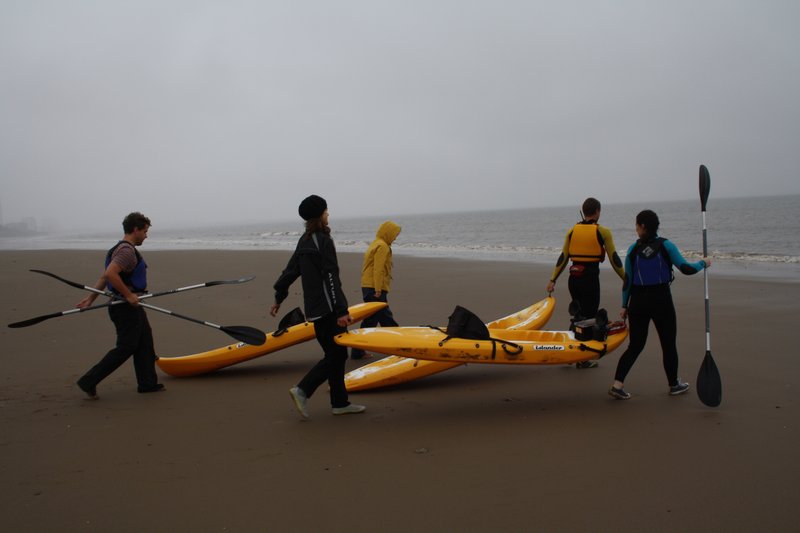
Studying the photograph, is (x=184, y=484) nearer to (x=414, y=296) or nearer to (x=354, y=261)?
(x=414, y=296)

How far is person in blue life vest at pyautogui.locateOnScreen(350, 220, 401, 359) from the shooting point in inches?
227

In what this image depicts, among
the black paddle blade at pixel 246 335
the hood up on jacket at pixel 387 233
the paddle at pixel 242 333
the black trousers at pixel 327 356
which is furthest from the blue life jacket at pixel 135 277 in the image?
the hood up on jacket at pixel 387 233

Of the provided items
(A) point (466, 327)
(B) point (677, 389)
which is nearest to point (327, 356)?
(A) point (466, 327)

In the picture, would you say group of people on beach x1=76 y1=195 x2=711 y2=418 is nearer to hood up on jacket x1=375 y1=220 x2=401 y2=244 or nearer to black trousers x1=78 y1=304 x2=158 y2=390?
black trousers x1=78 y1=304 x2=158 y2=390

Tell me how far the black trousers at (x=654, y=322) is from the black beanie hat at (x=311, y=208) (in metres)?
2.51

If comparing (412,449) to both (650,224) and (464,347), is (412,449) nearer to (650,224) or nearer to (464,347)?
(464,347)

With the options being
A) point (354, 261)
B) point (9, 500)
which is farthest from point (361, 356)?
point (354, 261)

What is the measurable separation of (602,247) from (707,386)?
161 cm

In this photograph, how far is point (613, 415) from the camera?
400cm

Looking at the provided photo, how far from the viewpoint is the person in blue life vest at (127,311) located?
14.5 ft

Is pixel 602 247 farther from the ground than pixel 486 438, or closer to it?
farther from the ground

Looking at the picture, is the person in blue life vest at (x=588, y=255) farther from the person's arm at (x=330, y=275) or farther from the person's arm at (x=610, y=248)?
Answer: the person's arm at (x=330, y=275)

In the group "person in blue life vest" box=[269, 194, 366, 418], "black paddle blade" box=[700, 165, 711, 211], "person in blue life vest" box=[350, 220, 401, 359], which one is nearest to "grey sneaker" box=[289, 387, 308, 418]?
"person in blue life vest" box=[269, 194, 366, 418]

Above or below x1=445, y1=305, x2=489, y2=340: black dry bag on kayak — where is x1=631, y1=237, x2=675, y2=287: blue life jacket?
above
